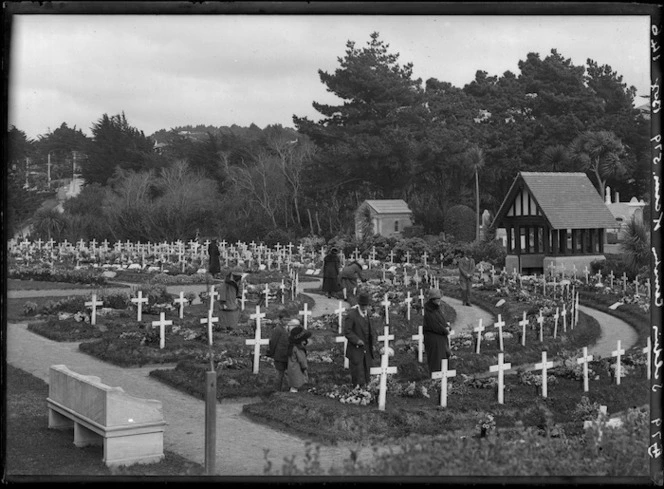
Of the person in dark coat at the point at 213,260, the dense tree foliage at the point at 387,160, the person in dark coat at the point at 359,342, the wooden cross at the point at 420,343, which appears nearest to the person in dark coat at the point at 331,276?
the person in dark coat at the point at 213,260

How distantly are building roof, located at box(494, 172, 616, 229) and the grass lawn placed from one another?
2620 centimetres

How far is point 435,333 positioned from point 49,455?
6.82 m

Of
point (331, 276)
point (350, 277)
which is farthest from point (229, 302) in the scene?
point (331, 276)

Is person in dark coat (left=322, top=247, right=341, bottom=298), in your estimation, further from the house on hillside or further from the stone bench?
the house on hillside

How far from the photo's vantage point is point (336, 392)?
596 inches

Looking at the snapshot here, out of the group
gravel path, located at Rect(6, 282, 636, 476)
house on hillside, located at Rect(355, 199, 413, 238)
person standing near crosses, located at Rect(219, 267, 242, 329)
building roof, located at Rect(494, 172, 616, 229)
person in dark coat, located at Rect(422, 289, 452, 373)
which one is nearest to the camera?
gravel path, located at Rect(6, 282, 636, 476)

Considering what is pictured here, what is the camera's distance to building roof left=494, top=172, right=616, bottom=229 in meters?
37.7

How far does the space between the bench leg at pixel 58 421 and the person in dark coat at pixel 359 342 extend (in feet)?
14.9

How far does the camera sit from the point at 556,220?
3738cm

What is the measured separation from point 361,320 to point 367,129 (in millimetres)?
36137

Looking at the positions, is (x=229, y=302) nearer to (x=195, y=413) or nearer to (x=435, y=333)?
(x=435, y=333)

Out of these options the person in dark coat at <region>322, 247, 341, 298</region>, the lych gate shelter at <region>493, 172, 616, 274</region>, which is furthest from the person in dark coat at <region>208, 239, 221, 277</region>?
the lych gate shelter at <region>493, 172, 616, 274</region>

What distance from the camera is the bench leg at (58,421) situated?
534 inches

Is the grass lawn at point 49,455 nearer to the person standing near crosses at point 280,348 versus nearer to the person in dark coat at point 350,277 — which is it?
the person standing near crosses at point 280,348
